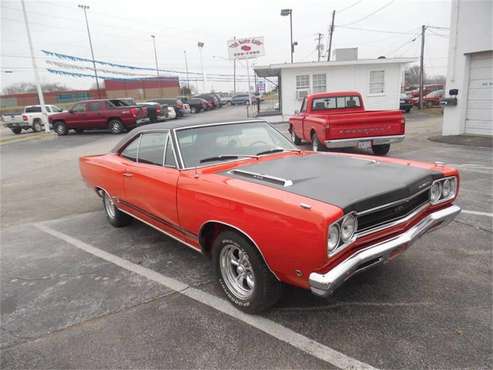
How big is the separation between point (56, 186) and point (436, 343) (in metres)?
8.21

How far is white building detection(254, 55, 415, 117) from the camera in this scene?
21.2m

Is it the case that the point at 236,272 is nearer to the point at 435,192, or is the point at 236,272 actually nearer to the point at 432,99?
the point at 435,192

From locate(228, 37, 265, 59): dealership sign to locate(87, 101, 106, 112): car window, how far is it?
10.9 m

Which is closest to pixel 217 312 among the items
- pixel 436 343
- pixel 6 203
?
pixel 436 343

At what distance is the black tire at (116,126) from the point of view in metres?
19.3

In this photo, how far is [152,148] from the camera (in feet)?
13.6

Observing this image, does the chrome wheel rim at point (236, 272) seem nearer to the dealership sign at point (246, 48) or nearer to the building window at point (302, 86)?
the building window at point (302, 86)

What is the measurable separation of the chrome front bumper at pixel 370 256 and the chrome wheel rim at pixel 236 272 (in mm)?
785

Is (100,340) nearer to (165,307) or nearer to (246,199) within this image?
(165,307)

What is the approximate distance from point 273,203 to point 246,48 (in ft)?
84.6

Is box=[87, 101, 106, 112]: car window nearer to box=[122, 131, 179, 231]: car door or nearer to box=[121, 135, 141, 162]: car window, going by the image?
box=[121, 135, 141, 162]: car window

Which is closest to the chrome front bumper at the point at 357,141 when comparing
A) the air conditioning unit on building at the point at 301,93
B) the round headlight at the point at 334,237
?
the round headlight at the point at 334,237

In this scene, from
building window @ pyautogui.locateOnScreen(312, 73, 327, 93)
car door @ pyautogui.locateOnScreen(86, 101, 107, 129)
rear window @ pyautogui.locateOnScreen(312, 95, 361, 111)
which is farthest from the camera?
building window @ pyautogui.locateOnScreen(312, 73, 327, 93)

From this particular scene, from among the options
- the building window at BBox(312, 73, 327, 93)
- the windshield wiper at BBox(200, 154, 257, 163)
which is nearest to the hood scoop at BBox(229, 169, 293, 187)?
the windshield wiper at BBox(200, 154, 257, 163)
